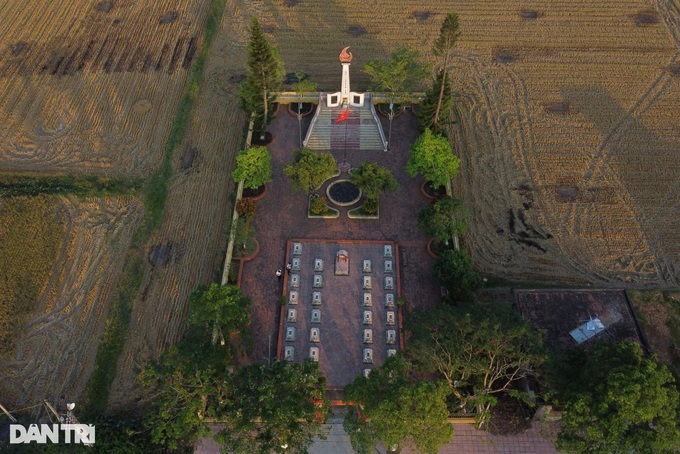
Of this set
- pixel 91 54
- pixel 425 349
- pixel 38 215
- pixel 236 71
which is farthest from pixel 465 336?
pixel 91 54

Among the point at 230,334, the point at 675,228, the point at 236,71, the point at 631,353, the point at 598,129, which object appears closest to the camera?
the point at 631,353

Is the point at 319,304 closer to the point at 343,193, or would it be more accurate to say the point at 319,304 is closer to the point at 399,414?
the point at 343,193

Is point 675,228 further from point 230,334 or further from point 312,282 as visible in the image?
point 230,334

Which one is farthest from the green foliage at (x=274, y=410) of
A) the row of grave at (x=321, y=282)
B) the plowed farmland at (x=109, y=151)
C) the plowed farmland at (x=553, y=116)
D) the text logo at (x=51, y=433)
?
the plowed farmland at (x=553, y=116)

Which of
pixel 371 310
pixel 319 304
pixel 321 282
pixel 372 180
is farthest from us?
pixel 372 180

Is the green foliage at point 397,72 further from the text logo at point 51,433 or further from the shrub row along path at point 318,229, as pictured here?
the text logo at point 51,433

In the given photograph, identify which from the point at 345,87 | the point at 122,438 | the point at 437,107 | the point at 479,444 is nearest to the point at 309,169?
the point at 345,87
